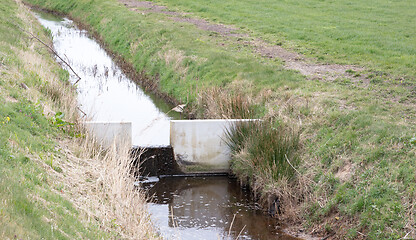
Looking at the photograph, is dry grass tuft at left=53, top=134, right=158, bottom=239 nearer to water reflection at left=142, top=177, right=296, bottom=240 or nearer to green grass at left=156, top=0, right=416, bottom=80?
water reflection at left=142, top=177, right=296, bottom=240

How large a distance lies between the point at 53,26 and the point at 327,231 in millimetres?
23152

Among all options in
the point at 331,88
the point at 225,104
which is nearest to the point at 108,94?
the point at 225,104

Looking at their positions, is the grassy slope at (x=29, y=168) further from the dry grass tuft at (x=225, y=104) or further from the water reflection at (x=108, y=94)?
the dry grass tuft at (x=225, y=104)

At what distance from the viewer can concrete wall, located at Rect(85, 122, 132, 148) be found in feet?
33.2

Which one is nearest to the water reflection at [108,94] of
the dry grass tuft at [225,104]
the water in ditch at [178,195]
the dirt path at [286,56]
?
the water in ditch at [178,195]

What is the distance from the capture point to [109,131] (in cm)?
1027

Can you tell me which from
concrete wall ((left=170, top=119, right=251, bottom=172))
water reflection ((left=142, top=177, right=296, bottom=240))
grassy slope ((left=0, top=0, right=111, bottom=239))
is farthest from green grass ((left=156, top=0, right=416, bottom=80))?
grassy slope ((left=0, top=0, right=111, bottom=239))

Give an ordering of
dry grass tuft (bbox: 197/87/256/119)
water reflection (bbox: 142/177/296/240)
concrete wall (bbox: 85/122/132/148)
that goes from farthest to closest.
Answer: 1. dry grass tuft (bbox: 197/87/256/119)
2. concrete wall (bbox: 85/122/132/148)
3. water reflection (bbox: 142/177/296/240)

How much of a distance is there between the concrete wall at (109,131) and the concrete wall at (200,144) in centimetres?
103

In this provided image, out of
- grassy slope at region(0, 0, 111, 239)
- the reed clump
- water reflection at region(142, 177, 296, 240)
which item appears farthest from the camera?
the reed clump

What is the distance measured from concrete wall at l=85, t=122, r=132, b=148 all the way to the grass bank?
0.46 metres

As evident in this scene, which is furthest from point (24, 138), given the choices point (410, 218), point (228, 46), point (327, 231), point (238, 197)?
point (228, 46)

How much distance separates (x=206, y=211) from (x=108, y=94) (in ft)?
26.0

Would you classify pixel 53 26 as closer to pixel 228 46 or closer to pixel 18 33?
pixel 18 33
